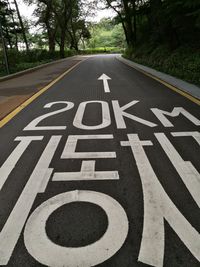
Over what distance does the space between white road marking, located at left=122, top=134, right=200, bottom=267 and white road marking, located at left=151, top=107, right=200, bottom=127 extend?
231 cm

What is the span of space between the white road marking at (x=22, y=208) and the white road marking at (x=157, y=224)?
114 centimetres

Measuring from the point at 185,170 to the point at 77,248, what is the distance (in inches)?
73.7

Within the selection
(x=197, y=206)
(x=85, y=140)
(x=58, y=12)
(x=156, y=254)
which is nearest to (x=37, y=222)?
(x=156, y=254)

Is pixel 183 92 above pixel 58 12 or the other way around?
the other way around

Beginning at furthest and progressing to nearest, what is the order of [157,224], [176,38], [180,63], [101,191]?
[176,38] < [180,63] < [101,191] < [157,224]

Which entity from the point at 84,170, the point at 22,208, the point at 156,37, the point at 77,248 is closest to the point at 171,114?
the point at 84,170

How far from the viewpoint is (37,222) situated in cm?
268

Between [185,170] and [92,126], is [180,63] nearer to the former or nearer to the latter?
[92,126]

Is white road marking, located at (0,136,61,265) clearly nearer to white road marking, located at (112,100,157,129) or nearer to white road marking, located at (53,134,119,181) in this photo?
white road marking, located at (53,134,119,181)

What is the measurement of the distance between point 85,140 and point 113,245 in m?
2.52

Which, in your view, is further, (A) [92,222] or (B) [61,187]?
(B) [61,187]

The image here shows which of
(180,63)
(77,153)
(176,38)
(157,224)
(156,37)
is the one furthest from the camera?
(156,37)

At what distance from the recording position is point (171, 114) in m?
6.22

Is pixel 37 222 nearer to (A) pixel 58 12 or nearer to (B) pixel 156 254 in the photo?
(B) pixel 156 254
